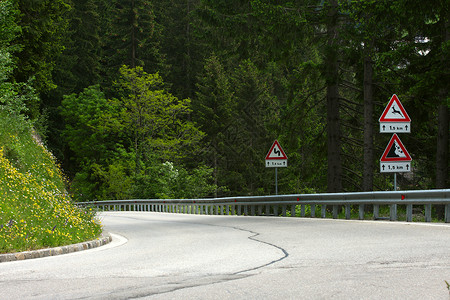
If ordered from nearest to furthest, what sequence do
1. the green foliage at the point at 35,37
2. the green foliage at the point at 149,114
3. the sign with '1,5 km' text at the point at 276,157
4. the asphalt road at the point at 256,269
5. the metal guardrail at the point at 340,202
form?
the asphalt road at the point at 256,269 → the metal guardrail at the point at 340,202 → the sign with '1,5 km' text at the point at 276,157 → the green foliage at the point at 35,37 → the green foliage at the point at 149,114

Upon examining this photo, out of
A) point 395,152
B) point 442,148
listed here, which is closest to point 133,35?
point 442,148

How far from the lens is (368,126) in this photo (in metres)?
23.9

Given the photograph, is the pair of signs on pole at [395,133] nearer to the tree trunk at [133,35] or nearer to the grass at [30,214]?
the grass at [30,214]

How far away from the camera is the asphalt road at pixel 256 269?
269 inches

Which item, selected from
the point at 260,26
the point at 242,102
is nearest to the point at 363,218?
the point at 260,26

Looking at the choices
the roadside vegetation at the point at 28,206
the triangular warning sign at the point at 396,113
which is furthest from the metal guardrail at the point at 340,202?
the roadside vegetation at the point at 28,206

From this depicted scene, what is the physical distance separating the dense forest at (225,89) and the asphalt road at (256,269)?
34.0 feet

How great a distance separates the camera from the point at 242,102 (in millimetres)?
67438

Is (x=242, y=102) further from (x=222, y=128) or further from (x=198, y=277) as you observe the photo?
(x=198, y=277)

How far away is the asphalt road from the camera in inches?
269

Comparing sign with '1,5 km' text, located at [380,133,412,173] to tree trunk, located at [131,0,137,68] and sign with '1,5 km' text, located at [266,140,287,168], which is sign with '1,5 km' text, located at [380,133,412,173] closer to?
sign with '1,5 km' text, located at [266,140,287,168]

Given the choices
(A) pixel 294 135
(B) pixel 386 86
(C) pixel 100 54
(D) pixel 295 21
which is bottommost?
(A) pixel 294 135

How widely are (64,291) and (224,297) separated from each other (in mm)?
1980

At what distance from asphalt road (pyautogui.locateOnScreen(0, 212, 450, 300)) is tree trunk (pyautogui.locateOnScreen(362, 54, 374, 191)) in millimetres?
10634
